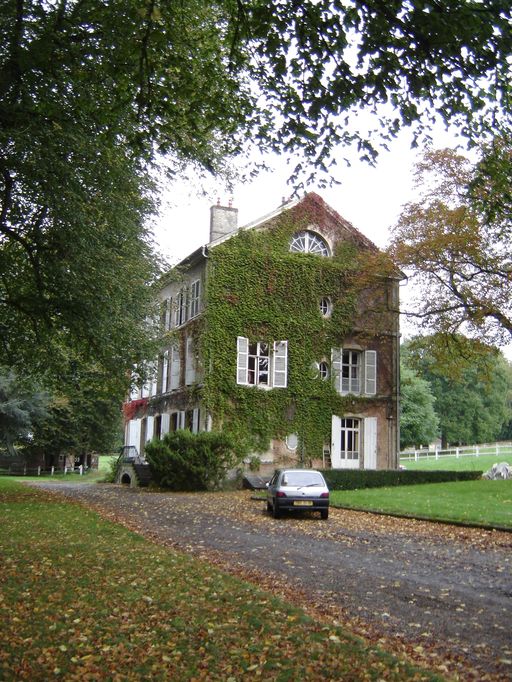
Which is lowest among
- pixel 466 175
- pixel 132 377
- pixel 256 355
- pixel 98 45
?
pixel 132 377

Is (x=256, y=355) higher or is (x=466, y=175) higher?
(x=466, y=175)

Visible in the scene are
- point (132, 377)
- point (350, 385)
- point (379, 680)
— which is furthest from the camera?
point (350, 385)

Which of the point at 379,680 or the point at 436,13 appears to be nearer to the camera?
the point at 379,680

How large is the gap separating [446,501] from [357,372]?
39.4 ft

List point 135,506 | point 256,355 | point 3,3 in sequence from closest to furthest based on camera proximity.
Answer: point 3,3 → point 135,506 → point 256,355

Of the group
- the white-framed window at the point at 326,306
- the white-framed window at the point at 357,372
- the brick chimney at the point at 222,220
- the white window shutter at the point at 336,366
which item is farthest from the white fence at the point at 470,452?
the brick chimney at the point at 222,220

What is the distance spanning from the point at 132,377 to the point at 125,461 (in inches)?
532

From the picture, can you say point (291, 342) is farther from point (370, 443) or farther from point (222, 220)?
point (222, 220)

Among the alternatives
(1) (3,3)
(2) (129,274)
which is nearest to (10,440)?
(2) (129,274)

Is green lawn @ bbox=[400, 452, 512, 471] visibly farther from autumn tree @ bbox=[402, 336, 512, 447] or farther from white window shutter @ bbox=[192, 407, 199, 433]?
autumn tree @ bbox=[402, 336, 512, 447]

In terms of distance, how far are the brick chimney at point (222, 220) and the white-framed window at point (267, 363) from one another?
5695 mm

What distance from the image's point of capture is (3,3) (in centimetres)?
1041

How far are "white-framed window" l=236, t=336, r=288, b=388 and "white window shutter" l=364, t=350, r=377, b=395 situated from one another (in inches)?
167

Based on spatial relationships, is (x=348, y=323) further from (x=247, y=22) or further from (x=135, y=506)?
(x=247, y=22)
